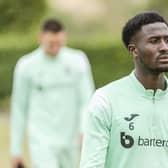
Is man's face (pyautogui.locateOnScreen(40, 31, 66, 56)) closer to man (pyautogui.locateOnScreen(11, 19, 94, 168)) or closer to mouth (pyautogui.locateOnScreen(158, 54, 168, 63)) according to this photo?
man (pyautogui.locateOnScreen(11, 19, 94, 168))

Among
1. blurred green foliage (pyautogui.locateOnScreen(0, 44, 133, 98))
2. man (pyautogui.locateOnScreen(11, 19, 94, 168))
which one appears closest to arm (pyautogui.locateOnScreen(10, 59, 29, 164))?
man (pyautogui.locateOnScreen(11, 19, 94, 168))

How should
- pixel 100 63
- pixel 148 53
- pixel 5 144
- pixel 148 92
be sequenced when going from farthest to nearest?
pixel 100 63
pixel 5 144
pixel 148 92
pixel 148 53

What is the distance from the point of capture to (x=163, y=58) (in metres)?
7.87

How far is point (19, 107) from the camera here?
13.2m

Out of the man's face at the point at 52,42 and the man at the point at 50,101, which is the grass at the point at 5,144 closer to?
the man at the point at 50,101

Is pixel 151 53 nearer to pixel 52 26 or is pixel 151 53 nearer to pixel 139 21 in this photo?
pixel 139 21

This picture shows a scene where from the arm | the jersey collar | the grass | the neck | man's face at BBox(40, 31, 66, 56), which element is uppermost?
man's face at BBox(40, 31, 66, 56)

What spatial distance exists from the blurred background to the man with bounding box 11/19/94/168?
3274 mm

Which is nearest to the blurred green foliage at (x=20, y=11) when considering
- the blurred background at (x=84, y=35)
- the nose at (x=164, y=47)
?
the blurred background at (x=84, y=35)

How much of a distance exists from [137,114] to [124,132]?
0.16 m

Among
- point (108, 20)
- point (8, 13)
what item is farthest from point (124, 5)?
point (8, 13)

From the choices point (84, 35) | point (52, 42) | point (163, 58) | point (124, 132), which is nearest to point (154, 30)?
point (163, 58)

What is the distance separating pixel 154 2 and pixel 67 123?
18.7 m

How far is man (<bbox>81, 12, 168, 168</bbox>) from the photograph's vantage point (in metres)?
7.93
